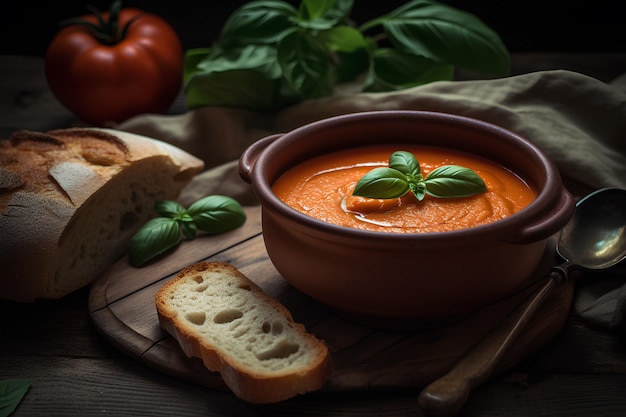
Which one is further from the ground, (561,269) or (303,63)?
(303,63)

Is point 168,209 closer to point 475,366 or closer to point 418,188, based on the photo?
point 418,188

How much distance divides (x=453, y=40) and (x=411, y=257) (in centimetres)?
130

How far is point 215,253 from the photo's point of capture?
7.97ft

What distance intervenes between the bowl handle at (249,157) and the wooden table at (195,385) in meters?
0.58

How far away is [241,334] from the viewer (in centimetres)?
195

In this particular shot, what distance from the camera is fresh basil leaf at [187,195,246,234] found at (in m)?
2.50

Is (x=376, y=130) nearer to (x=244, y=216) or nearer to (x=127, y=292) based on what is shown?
(x=244, y=216)

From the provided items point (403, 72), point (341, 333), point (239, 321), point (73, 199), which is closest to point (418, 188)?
point (341, 333)

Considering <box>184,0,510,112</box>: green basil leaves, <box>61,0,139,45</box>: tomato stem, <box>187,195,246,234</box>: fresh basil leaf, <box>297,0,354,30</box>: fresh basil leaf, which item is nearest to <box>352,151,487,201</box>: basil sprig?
<box>187,195,246,234</box>: fresh basil leaf

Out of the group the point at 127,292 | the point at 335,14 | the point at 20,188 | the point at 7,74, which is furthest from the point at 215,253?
the point at 7,74

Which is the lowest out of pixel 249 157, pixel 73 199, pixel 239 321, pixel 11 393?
pixel 11 393

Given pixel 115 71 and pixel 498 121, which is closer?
pixel 498 121

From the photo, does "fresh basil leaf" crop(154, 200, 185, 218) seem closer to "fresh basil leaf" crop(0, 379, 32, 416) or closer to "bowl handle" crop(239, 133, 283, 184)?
"bowl handle" crop(239, 133, 283, 184)

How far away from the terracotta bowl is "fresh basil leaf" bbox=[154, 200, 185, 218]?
45 centimetres
